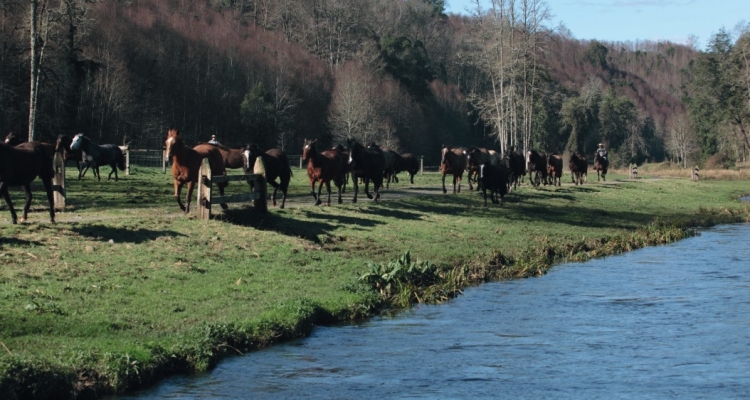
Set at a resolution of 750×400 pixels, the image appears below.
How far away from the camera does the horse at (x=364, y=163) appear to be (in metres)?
32.1

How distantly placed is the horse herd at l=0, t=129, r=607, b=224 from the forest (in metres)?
4.32

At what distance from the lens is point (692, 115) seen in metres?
110

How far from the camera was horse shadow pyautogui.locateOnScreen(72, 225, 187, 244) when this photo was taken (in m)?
18.7

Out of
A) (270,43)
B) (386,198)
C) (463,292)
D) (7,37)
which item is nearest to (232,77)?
(270,43)

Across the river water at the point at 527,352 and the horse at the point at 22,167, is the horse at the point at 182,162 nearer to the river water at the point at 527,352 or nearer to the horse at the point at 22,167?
the horse at the point at 22,167

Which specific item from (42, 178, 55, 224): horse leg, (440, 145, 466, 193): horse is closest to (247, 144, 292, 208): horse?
(42, 178, 55, 224): horse leg

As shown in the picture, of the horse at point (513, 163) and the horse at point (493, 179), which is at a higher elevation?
the horse at point (513, 163)

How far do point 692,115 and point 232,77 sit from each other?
5694 cm

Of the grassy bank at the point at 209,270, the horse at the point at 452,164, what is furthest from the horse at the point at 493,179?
the horse at the point at 452,164

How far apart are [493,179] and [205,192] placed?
54.7ft

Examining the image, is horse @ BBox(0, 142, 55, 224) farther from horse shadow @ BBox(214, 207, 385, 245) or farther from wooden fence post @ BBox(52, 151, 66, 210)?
horse shadow @ BBox(214, 207, 385, 245)

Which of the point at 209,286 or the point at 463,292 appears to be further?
the point at 463,292

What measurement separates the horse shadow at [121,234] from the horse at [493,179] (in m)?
17.6

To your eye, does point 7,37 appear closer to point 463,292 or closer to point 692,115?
point 463,292
